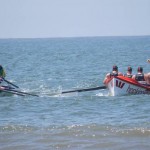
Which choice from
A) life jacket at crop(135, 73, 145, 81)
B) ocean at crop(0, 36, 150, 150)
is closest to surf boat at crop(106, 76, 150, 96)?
ocean at crop(0, 36, 150, 150)

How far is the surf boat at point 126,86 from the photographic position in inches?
754

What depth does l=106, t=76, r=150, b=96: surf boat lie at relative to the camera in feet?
62.8

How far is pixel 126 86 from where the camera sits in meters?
19.4

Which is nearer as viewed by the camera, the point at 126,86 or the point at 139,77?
the point at 126,86

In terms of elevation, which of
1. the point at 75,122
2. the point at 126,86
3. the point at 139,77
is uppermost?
the point at 139,77

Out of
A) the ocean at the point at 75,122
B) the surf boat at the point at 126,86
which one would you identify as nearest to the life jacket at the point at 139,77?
the surf boat at the point at 126,86

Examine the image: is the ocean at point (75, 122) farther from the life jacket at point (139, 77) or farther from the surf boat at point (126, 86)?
the life jacket at point (139, 77)

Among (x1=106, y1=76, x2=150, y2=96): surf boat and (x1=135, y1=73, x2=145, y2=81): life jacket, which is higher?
(x1=135, y1=73, x2=145, y2=81): life jacket

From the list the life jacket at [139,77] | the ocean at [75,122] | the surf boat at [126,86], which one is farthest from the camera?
the life jacket at [139,77]

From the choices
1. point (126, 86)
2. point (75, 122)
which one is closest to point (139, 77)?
point (126, 86)

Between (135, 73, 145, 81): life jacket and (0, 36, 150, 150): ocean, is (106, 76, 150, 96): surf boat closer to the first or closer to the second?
(0, 36, 150, 150): ocean

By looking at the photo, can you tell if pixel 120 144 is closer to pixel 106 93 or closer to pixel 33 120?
pixel 33 120

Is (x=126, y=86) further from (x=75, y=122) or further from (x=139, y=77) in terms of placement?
(x=75, y=122)

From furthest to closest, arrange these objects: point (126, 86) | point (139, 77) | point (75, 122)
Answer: point (139, 77) < point (126, 86) < point (75, 122)
